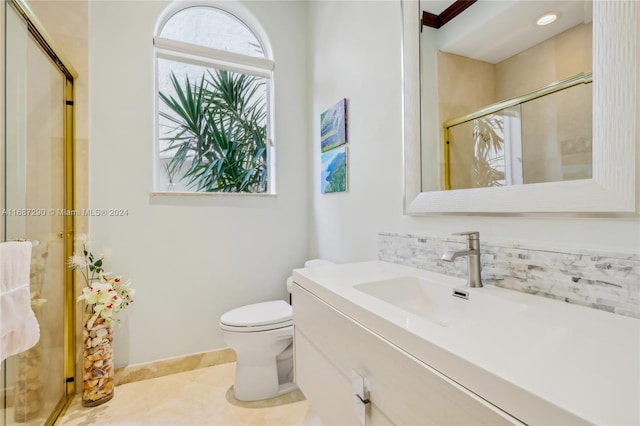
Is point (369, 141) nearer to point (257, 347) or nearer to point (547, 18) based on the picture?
point (547, 18)

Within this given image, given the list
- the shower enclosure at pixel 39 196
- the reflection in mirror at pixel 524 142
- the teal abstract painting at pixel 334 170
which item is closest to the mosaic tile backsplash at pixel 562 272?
the reflection in mirror at pixel 524 142

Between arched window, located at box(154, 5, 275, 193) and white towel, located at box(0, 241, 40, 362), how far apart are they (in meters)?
1.04

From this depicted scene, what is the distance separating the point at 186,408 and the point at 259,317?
597mm

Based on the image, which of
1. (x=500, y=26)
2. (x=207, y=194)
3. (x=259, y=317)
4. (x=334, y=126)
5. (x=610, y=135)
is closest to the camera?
(x=610, y=135)

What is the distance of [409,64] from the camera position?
1293 mm

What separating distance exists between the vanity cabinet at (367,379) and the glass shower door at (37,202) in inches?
44.4

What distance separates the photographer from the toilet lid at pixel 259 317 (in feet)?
5.41

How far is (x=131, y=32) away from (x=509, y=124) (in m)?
2.21

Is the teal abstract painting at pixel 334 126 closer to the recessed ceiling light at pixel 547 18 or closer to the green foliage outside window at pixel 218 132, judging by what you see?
the green foliage outside window at pixel 218 132

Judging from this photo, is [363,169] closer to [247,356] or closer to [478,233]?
[478,233]

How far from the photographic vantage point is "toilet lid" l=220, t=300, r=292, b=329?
5.41 ft

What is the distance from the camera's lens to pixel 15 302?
1.01m

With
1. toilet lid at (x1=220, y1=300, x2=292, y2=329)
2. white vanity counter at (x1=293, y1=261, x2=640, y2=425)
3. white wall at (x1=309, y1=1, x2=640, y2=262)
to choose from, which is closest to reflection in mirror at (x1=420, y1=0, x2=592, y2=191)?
white wall at (x1=309, y1=1, x2=640, y2=262)

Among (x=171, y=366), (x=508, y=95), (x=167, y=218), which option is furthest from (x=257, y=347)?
(x=508, y=95)
